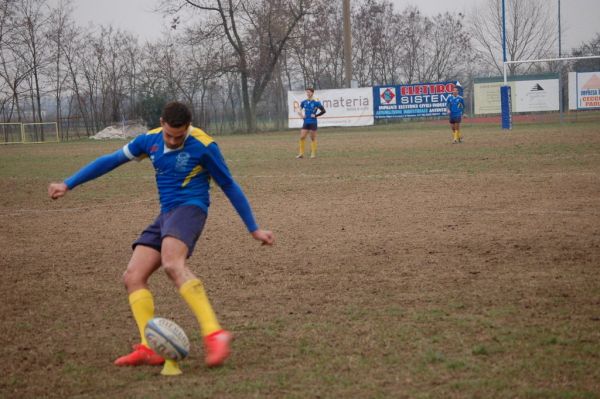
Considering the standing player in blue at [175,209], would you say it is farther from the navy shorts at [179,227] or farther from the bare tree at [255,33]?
the bare tree at [255,33]

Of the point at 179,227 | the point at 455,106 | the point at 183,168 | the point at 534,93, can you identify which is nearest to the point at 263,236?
the point at 179,227

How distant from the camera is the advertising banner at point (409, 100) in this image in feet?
135

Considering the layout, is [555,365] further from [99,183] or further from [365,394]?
[99,183]

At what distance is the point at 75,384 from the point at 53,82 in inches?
1896

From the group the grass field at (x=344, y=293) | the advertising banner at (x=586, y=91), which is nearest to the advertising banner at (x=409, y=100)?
the advertising banner at (x=586, y=91)

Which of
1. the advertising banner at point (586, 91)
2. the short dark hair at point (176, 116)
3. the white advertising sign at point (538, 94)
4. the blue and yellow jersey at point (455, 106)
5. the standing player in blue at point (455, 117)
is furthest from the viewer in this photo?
the white advertising sign at point (538, 94)

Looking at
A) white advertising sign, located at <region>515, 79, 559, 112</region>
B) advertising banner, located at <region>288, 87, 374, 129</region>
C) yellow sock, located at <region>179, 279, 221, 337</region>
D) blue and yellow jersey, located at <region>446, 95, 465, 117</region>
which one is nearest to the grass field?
yellow sock, located at <region>179, 279, 221, 337</region>

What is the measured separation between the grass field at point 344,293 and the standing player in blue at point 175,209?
1.09 ft

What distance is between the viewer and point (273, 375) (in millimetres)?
4523

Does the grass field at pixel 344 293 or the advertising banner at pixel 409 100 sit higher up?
the advertising banner at pixel 409 100

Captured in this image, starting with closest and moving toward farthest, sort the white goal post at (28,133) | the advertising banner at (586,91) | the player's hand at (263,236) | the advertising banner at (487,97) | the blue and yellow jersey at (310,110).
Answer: the player's hand at (263,236), the blue and yellow jersey at (310,110), the advertising banner at (586,91), the advertising banner at (487,97), the white goal post at (28,133)

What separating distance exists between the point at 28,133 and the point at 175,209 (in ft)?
143

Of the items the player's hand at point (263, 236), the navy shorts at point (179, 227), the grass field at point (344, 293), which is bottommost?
the grass field at point (344, 293)

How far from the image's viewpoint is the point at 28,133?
45562mm
